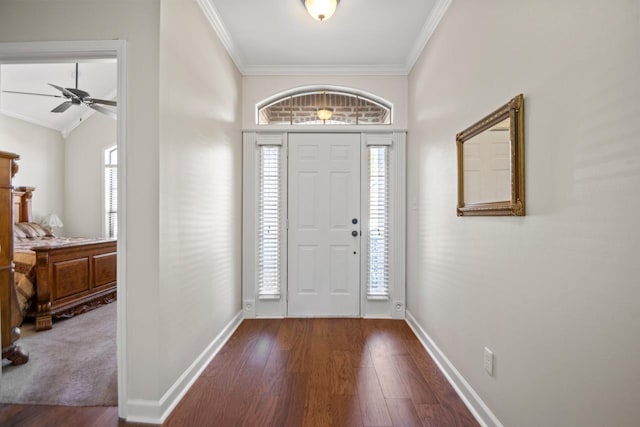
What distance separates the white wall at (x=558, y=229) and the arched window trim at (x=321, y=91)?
1.33m

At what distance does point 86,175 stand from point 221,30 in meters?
5.20

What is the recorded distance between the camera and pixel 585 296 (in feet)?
3.36

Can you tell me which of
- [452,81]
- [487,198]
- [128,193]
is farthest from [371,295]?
[128,193]

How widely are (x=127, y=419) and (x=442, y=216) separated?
240 cm

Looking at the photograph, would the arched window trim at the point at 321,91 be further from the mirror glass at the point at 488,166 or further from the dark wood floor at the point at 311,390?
the dark wood floor at the point at 311,390

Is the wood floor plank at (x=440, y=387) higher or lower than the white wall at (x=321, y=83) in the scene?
lower

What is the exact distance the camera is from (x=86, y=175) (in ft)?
19.8

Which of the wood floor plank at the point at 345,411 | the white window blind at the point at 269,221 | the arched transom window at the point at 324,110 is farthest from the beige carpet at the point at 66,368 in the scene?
the arched transom window at the point at 324,110

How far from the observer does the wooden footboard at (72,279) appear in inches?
120

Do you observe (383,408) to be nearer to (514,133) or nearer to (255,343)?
(255,343)

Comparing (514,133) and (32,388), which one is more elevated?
(514,133)

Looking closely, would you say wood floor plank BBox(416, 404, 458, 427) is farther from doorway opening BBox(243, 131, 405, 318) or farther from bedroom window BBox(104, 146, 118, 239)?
bedroom window BBox(104, 146, 118, 239)

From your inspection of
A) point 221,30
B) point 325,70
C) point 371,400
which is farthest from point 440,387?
point 221,30

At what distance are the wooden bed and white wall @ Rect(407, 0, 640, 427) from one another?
380 centimetres
